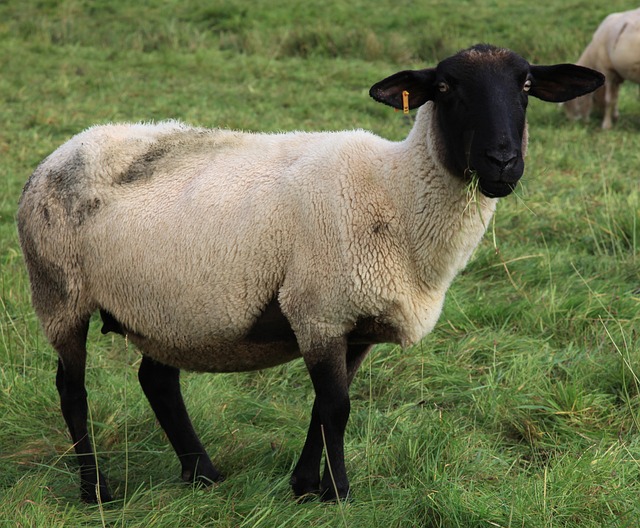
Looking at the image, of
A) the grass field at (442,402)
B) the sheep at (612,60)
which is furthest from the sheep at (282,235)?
the sheep at (612,60)

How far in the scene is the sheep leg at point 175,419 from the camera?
3.79 metres

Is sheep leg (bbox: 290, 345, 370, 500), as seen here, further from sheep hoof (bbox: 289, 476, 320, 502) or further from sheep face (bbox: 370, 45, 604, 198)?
sheep face (bbox: 370, 45, 604, 198)

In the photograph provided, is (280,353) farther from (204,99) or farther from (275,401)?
(204,99)

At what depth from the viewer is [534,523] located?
117 inches

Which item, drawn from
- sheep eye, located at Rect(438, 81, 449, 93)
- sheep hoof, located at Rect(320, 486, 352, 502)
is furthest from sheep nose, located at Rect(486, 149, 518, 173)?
sheep hoof, located at Rect(320, 486, 352, 502)

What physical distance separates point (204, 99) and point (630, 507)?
28.3ft

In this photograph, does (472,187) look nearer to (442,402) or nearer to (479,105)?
(479,105)

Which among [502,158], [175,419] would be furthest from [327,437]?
[502,158]

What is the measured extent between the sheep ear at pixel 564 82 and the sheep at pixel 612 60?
24.1 feet

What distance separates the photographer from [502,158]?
3.14 metres

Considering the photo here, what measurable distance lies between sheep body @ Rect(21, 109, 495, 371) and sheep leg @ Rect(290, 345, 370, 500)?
0.65 feet

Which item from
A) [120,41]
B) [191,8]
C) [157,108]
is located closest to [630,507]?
[157,108]

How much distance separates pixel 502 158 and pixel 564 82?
78 cm

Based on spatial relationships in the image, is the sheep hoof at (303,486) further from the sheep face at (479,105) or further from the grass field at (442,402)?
the sheep face at (479,105)
